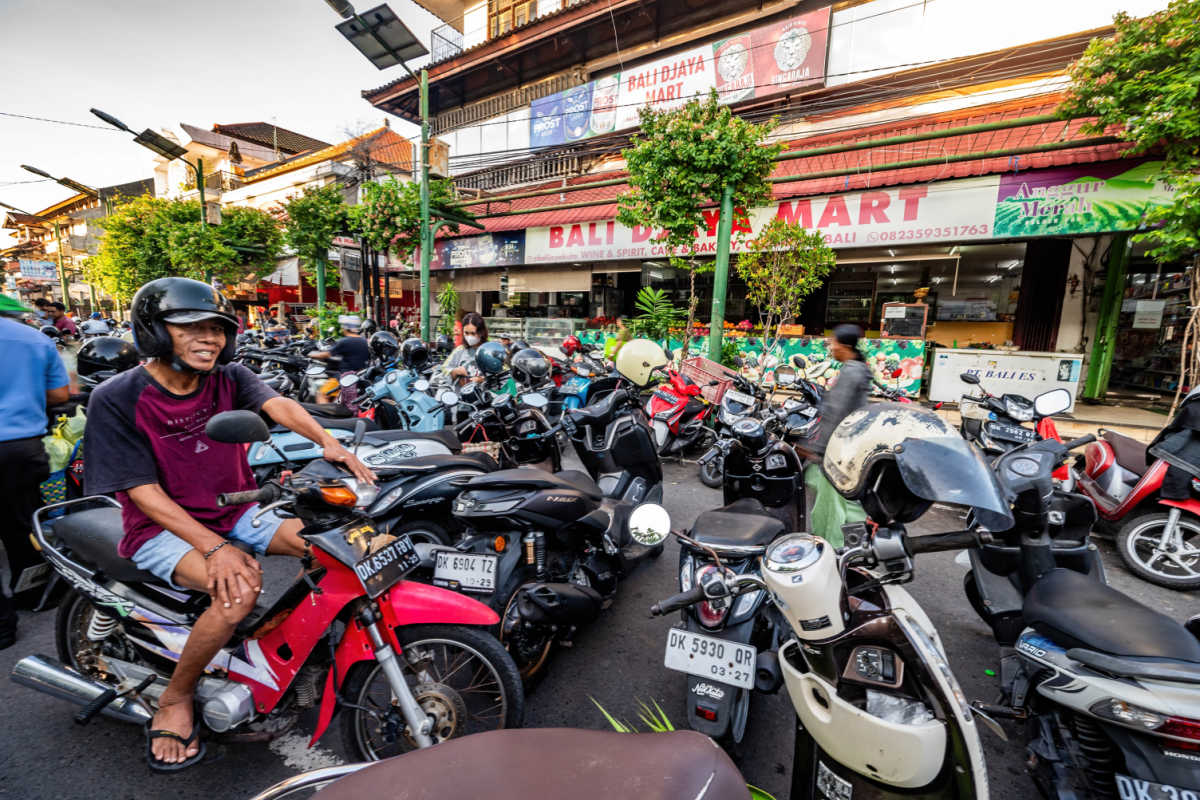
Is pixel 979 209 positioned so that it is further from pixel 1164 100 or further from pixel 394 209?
pixel 394 209

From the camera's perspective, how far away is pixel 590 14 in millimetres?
13523

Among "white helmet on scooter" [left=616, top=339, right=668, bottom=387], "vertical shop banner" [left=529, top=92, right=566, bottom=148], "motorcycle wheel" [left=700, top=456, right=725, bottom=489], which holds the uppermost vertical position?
"vertical shop banner" [left=529, top=92, right=566, bottom=148]

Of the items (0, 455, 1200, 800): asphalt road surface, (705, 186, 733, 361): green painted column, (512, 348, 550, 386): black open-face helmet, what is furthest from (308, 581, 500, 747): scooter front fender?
(705, 186, 733, 361): green painted column

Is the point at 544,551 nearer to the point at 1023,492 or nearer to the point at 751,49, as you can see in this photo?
the point at 1023,492

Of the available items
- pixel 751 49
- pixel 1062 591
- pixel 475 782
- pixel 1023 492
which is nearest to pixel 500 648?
pixel 475 782

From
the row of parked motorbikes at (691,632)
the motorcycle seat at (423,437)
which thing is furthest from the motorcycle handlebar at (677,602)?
the motorcycle seat at (423,437)

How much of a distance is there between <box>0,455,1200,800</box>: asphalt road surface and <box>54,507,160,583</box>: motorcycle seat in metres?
0.79

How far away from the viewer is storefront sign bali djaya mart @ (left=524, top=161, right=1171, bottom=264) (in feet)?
22.7

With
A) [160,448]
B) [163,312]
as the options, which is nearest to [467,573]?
[160,448]

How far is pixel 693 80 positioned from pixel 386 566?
13.6m

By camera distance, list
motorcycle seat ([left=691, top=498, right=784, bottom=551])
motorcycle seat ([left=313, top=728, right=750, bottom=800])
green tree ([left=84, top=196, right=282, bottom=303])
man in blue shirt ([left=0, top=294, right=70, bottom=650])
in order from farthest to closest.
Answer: green tree ([left=84, top=196, right=282, bottom=303]) → man in blue shirt ([left=0, top=294, right=70, bottom=650]) → motorcycle seat ([left=691, top=498, right=784, bottom=551]) → motorcycle seat ([left=313, top=728, right=750, bottom=800])

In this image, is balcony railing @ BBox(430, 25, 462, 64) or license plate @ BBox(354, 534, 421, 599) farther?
balcony railing @ BBox(430, 25, 462, 64)

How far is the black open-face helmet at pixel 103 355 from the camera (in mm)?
4137

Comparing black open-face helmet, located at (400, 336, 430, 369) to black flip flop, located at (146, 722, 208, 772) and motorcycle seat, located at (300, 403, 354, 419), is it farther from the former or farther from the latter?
black flip flop, located at (146, 722, 208, 772)
